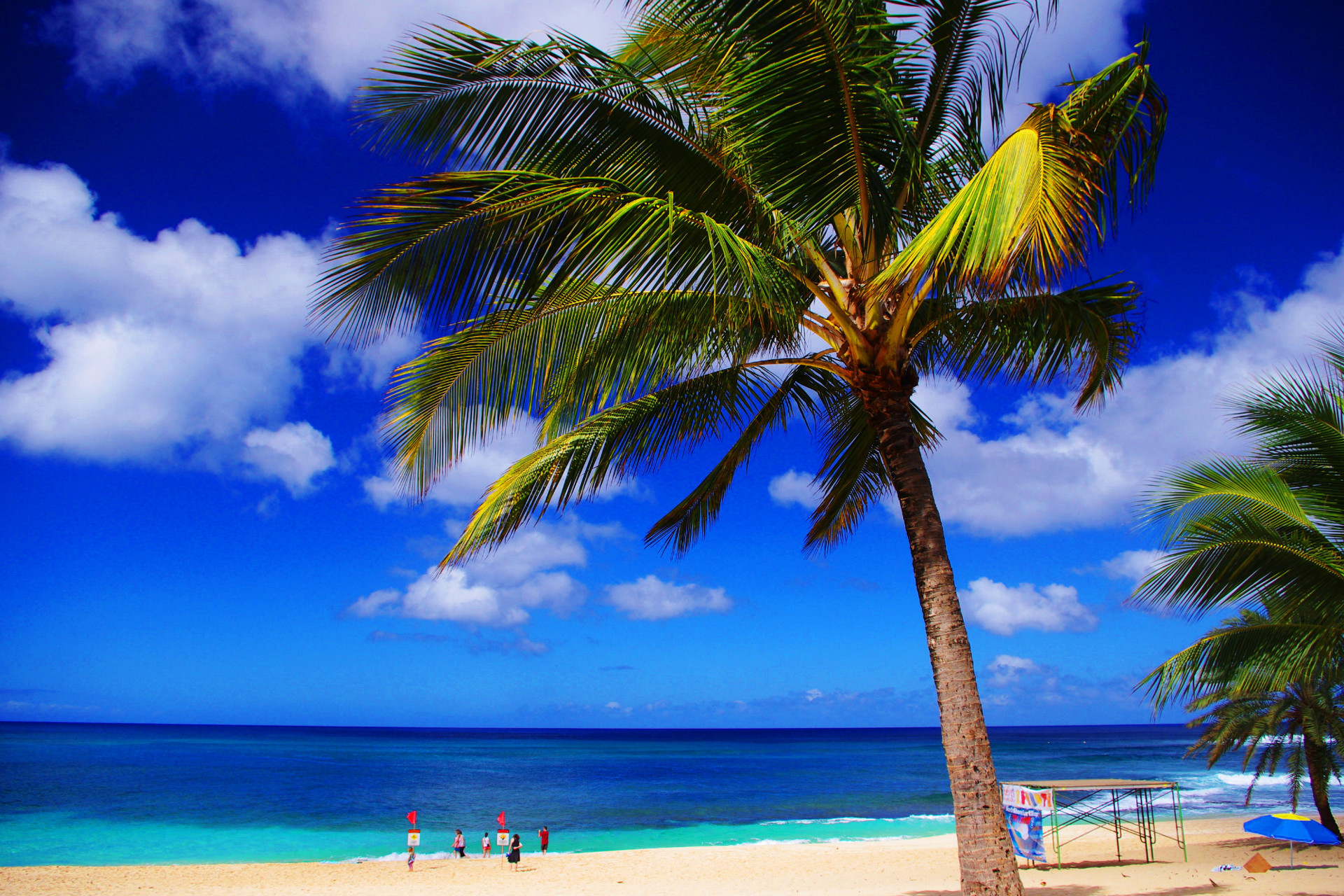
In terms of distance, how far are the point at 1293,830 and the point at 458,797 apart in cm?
3379

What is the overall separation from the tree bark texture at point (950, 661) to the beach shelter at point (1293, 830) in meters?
10.1

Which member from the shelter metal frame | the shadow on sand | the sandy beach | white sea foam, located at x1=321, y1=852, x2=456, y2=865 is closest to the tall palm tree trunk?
the sandy beach

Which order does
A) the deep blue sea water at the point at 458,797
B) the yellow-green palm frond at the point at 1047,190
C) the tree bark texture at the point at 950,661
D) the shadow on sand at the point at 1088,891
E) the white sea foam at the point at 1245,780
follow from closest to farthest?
the yellow-green palm frond at the point at 1047,190
the tree bark texture at the point at 950,661
the shadow on sand at the point at 1088,891
the deep blue sea water at the point at 458,797
the white sea foam at the point at 1245,780

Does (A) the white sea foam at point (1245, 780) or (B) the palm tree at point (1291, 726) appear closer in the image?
(B) the palm tree at point (1291, 726)

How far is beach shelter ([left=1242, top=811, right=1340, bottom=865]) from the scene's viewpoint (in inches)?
435

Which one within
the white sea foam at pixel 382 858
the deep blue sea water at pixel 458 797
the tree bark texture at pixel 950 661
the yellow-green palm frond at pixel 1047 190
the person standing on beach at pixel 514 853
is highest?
the yellow-green palm frond at pixel 1047 190

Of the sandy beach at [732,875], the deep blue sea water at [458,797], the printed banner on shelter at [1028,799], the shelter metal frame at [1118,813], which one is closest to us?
the sandy beach at [732,875]

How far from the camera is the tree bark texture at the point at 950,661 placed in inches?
160

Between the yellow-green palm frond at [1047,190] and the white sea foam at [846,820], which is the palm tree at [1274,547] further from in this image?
the white sea foam at [846,820]

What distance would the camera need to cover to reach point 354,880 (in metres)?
16.0

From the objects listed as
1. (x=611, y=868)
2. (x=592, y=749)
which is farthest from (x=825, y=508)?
(x=592, y=749)

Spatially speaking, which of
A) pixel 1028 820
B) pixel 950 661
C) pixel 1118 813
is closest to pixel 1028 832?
pixel 1028 820

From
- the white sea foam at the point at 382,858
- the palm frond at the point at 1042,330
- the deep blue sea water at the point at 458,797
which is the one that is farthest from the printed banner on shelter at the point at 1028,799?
the white sea foam at the point at 382,858

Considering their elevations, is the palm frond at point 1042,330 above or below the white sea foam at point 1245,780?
above
